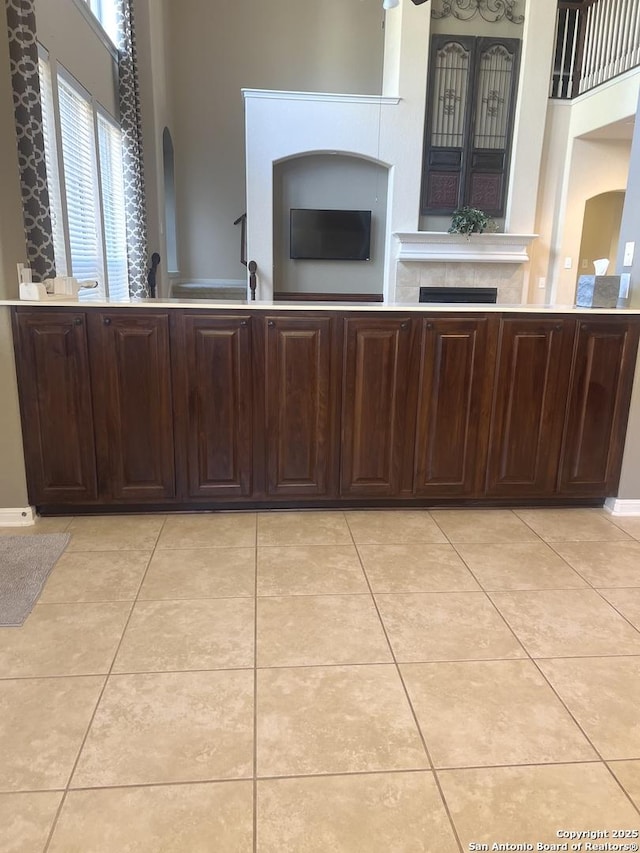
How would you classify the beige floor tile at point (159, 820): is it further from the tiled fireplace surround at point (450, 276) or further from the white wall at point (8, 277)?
the tiled fireplace surround at point (450, 276)

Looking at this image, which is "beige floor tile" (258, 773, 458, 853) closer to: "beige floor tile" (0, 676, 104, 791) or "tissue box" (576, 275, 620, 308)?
"beige floor tile" (0, 676, 104, 791)

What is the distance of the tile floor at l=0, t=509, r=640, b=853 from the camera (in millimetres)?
1302

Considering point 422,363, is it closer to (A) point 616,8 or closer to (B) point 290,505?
(B) point 290,505

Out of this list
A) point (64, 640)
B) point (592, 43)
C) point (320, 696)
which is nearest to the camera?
point (320, 696)

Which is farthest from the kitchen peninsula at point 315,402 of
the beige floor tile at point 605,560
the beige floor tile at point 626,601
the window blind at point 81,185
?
the window blind at point 81,185

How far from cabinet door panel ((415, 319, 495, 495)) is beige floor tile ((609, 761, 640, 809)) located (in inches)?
64.5

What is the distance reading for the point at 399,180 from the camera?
6980mm

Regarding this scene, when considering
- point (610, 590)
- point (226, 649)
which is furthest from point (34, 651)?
point (610, 590)

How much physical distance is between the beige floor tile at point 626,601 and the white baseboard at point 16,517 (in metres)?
2.50

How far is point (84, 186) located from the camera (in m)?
4.51

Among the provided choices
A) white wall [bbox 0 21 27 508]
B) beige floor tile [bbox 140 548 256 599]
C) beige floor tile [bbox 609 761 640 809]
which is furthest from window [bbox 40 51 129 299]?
beige floor tile [bbox 609 761 640 809]

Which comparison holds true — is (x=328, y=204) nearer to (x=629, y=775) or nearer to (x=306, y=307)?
(x=306, y=307)

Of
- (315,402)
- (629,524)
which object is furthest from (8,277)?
(629,524)

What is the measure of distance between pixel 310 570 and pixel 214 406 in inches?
35.7
